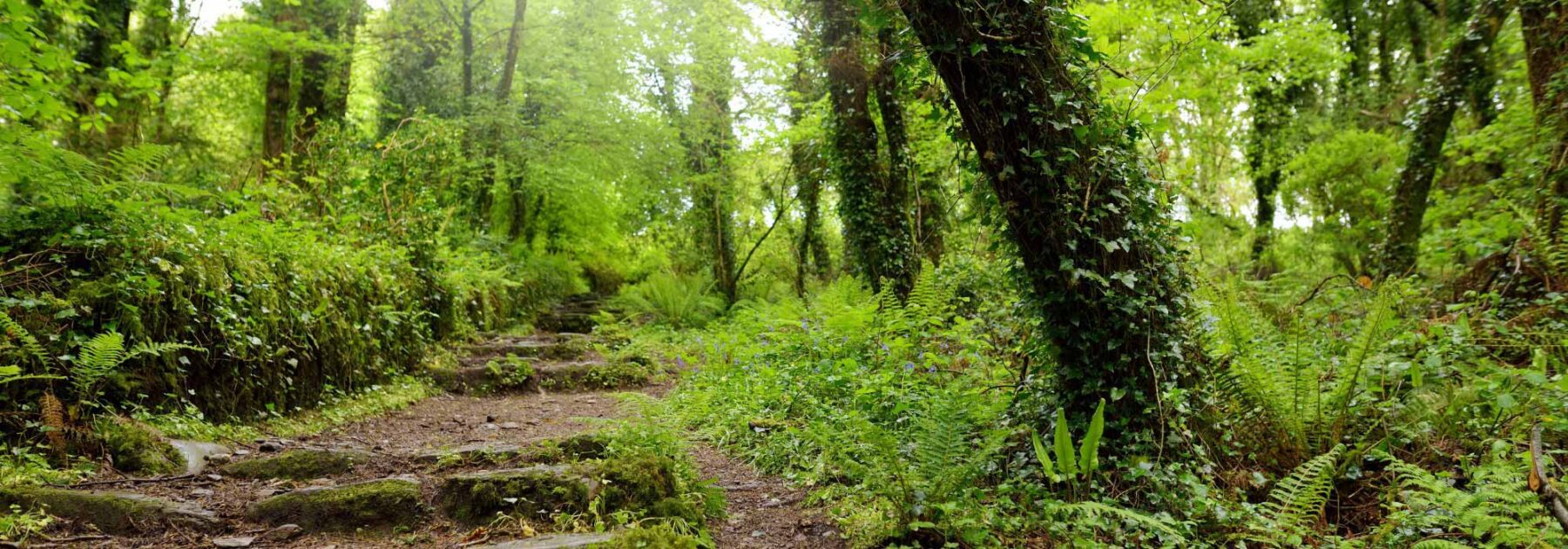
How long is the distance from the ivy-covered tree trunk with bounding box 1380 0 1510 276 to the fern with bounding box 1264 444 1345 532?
15.6 ft

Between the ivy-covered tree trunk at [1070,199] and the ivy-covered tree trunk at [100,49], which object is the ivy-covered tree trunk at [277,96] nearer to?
the ivy-covered tree trunk at [100,49]

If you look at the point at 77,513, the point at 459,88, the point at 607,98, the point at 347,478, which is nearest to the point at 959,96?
the point at 347,478

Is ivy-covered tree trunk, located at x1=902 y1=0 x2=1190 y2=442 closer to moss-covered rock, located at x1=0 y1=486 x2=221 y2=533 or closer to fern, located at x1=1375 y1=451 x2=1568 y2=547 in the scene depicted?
fern, located at x1=1375 y1=451 x2=1568 y2=547

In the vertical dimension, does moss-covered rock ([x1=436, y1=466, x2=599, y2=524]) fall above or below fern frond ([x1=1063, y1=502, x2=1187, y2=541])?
below

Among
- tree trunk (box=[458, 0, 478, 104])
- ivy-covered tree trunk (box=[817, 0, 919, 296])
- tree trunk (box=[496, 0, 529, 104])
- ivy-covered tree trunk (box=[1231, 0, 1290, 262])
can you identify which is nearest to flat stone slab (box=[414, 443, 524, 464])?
ivy-covered tree trunk (box=[817, 0, 919, 296])

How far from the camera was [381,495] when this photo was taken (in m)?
3.23

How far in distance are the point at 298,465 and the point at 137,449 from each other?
742mm

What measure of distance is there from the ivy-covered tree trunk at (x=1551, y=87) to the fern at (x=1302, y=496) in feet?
11.9

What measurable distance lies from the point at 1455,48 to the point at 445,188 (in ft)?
40.9

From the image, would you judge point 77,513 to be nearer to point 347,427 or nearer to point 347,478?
point 347,478

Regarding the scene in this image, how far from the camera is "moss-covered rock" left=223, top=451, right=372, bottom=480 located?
3.79m

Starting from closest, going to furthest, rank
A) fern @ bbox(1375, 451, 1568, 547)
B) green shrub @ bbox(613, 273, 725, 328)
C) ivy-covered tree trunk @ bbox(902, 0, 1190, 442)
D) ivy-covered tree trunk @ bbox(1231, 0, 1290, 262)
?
fern @ bbox(1375, 451, 1568, 547) < ivy-covered tree trunk @ bbox(902, 0, 1190, 442) < green shrub @ bbox(613, 273, 725, 328) < ivy-covered tree trunk @ bbox(1231, 0, 1290, 262)

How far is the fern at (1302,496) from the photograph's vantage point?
9.20ft

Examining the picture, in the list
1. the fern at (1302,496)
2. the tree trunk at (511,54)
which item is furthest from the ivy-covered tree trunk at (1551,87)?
the tree trunk at (511,54)
